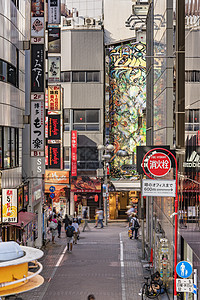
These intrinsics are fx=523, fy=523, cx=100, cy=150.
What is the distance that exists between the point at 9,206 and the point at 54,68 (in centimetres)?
2690

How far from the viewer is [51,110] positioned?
4103 cm

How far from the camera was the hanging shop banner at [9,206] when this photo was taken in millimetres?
20031

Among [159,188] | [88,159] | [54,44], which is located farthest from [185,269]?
[54,44]

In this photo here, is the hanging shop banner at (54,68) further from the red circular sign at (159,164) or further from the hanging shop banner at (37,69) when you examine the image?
the red circular sign at (159,164)

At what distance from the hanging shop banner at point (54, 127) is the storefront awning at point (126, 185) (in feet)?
21.0

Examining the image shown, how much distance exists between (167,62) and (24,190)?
32.0 ft

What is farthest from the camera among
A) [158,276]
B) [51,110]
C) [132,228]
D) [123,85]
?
[123,85]

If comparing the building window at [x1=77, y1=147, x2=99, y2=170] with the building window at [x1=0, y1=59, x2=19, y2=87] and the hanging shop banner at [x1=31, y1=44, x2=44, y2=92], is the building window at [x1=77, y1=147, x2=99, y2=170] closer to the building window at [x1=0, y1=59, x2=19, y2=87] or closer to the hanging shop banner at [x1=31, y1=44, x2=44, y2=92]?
the hanging shop banner at [x1=31, y1=44, x2=44, y2=92]

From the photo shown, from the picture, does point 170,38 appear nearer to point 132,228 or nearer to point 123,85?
point 132,228

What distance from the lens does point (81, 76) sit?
4553 cm

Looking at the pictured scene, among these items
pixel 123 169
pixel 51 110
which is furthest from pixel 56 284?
pixel 123 169

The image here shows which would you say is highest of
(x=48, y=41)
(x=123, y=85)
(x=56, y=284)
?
(x=48, y=41)

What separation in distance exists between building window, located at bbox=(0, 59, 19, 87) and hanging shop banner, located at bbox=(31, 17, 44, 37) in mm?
2248

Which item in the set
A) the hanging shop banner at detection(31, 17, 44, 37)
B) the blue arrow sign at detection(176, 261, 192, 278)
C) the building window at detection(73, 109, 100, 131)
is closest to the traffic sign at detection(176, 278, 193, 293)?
the blue arrow sign at detection(176, 261, 192, 278)
